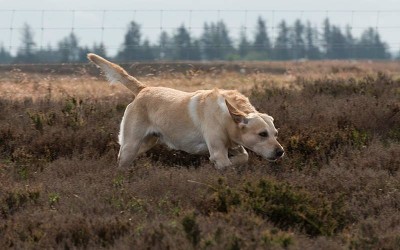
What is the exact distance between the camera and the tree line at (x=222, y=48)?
144 feet

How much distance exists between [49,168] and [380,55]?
199 ft

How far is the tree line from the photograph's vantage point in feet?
144

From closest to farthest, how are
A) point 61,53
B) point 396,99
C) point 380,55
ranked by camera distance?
point 396,99 < point 61,53 < point 380,55

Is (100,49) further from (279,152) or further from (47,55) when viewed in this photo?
(279,152)

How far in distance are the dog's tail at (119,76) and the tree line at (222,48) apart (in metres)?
23.0

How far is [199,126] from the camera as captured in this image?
1117 cm

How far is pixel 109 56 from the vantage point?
39.9 m

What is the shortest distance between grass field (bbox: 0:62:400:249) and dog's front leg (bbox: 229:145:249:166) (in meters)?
0.12

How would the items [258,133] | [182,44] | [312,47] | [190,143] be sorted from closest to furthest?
[258,133]
[190,143]
[182,44]
[312,47]

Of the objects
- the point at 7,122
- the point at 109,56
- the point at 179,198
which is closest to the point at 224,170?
the point at 179,198

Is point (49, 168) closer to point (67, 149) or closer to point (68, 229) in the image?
A: point (67, 149)

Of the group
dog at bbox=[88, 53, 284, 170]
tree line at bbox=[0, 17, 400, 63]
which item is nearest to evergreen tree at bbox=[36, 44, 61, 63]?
tree line at bbox=[0, 17, 400, 63]

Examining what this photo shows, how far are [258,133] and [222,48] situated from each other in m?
47.0

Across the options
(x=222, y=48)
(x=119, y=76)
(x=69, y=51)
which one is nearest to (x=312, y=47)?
(x=222, y=48)
